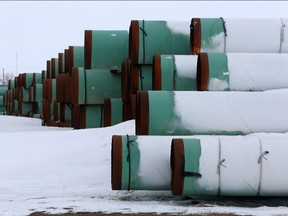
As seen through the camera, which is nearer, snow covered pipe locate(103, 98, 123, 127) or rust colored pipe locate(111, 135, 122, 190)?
rust colored pipe locate(111, 135, 122, 190)

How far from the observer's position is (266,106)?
237 inches

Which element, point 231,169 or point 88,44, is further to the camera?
point 88,44

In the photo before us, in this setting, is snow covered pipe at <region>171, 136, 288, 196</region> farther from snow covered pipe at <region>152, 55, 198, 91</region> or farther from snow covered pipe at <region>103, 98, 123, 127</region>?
snow covered pipe at <region>103, 98, 123, 127</region>

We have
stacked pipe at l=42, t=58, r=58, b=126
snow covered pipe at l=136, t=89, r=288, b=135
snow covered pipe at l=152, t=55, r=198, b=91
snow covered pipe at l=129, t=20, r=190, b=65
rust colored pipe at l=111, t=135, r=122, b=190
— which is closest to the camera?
rust colored pipe at l=111, t=135, r=122, b=190

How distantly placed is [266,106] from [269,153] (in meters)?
1.02

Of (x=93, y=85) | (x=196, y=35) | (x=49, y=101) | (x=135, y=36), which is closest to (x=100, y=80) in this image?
(x=93, y=85)

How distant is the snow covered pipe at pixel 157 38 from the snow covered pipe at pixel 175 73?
1.80m

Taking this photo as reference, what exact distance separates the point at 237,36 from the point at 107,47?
16.8 feet

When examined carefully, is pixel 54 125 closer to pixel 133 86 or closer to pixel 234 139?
pixel 133 86

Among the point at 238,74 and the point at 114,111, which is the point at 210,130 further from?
the point at 114,111

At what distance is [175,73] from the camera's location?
791cm

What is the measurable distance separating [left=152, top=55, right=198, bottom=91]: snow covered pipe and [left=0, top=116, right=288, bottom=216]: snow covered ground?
1674 mm

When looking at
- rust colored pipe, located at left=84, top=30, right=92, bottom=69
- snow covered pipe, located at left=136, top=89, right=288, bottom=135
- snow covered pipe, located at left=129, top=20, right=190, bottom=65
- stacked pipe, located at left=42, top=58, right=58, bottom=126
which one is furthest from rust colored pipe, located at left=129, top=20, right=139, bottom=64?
stacked pipe, located at left=42, top=58, right=58, bottom=126

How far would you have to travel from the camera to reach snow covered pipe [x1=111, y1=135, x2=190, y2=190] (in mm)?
5289
